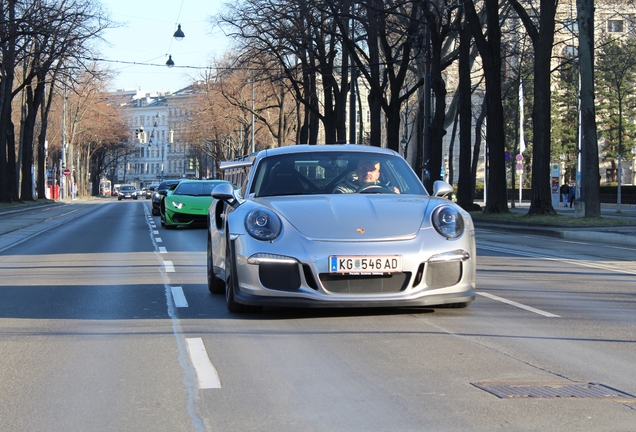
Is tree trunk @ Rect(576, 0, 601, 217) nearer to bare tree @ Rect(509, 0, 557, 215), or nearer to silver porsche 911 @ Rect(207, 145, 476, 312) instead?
bare tree @ Rect(509, 0, 557, 215)

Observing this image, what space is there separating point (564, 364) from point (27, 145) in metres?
53.2

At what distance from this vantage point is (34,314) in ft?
27.5

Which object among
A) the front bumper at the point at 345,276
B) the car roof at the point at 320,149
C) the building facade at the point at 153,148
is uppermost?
the building facade at the point at 153,148

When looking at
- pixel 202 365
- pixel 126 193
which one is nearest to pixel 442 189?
pixel 202 365

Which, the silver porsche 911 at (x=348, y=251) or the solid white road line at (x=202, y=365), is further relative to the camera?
the silver porsche 911 at (x=348, y=251)

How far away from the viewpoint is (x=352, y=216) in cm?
730

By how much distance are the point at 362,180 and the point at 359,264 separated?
164cm

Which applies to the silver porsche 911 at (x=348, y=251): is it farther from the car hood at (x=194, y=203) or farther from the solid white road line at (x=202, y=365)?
the car hood at (x=194, y=203)

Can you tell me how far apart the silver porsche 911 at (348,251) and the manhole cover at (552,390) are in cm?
191

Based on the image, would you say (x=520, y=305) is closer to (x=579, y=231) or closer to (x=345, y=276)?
(x=345, y=276)

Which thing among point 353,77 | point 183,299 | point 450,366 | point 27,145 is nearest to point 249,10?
point 353,77

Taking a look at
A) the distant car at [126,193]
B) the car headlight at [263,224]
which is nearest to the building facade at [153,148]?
the distant car at [126,193]

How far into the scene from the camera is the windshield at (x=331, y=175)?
330 inches

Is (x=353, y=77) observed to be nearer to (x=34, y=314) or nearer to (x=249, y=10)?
(x=249, y=10)
